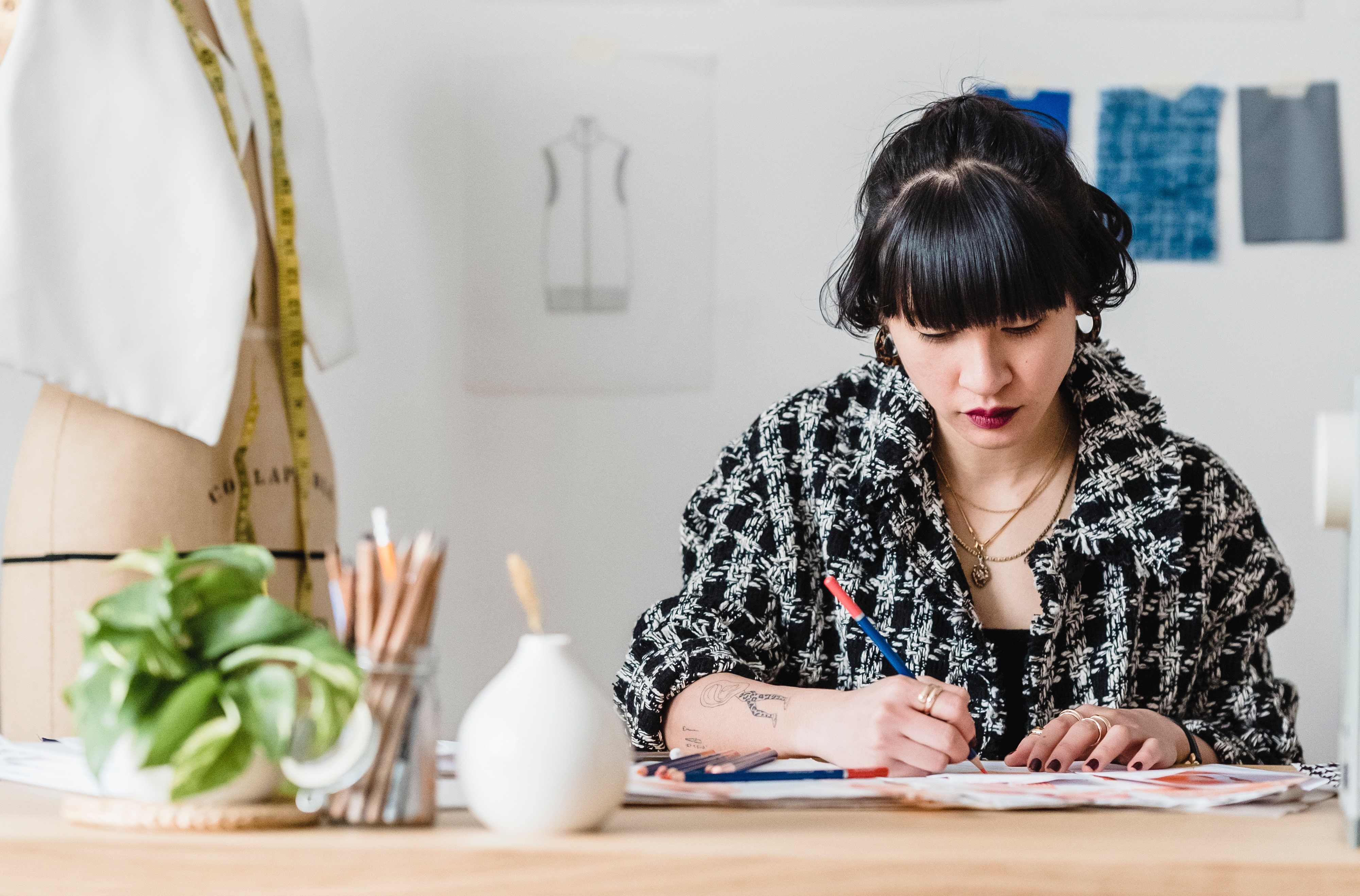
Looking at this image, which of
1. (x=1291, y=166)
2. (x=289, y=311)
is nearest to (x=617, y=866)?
(x=289, y=311)

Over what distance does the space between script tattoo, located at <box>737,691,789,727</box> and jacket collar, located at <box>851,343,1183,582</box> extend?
31cm

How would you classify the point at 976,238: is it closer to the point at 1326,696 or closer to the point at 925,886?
the point at 925,886

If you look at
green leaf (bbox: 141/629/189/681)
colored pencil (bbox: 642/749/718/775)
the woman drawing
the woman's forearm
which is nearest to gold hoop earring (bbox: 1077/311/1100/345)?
the woman drawing

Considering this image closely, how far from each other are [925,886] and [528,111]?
5.84 ft

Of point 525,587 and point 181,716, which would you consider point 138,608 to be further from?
point 525,587

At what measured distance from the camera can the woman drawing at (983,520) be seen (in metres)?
1.32

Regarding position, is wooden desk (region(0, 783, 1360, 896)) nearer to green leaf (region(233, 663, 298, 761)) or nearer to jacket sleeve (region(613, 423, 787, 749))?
green leaf (region(233, 663, 298, 761))

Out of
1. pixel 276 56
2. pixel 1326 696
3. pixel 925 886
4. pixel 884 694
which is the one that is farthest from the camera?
pixel 1326 696

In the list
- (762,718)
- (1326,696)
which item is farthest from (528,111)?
(1326,696)

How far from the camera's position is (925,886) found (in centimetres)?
62

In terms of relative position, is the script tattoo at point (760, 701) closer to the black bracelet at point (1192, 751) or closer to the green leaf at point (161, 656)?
the black bracelet at point (1192, 751)

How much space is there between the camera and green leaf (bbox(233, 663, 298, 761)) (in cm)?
65

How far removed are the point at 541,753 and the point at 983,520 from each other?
103 centimetres

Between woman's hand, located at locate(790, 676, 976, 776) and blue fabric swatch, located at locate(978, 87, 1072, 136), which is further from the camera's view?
blue fabric swatch, located at locate(978, 87, 1072, 136)
